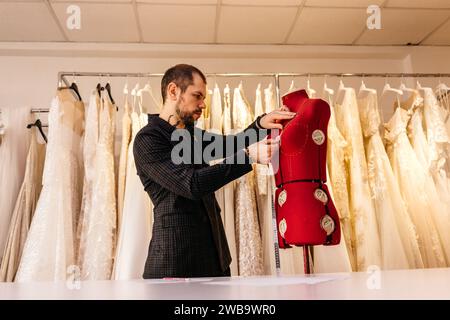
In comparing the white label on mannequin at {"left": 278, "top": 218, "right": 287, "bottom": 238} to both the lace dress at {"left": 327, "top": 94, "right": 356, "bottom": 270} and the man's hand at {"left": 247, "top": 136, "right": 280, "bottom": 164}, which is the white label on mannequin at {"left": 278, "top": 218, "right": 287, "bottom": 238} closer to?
the man's hand at {"left": 247, "top": 136, "right": 280, "bottom": 164}

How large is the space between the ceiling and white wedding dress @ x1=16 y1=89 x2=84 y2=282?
64 centimetres

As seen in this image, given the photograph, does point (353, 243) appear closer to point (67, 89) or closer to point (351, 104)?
point (351, 104)

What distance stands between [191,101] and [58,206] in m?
0.91

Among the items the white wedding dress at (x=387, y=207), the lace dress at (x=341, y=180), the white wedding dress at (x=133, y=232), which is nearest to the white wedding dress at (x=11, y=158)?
the white wedding dress at (x=133, y=232)

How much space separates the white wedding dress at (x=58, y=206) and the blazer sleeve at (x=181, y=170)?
0.81 meters

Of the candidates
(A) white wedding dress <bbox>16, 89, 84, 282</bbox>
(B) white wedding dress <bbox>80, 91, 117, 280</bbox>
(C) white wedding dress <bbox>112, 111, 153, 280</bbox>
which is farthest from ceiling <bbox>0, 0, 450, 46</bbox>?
(C) white wedding dress <bbox>112, 111, 153, 280</bbox>

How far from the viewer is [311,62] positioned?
2998mm

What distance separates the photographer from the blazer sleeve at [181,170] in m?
1.13

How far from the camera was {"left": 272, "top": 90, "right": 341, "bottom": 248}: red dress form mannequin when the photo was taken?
1.04 metres

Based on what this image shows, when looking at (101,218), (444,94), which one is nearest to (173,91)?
(101,218)

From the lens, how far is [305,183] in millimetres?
1062

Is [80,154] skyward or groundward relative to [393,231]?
skyward
